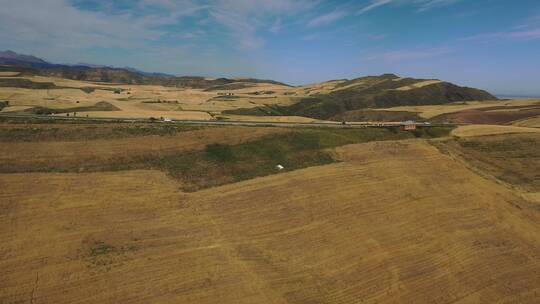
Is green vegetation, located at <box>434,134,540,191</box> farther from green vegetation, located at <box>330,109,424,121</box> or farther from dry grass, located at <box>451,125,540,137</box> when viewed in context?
green vegetation, located at <box>330,109,424,121</box>

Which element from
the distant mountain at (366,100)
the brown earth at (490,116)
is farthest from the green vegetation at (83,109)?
the brown earth at (490,116)

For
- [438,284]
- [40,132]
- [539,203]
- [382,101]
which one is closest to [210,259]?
[438,284]

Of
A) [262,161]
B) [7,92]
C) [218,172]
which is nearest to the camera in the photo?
[218,172]

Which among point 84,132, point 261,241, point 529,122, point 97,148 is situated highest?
point 529,122

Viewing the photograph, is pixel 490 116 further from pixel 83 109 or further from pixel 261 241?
pixel 83 109

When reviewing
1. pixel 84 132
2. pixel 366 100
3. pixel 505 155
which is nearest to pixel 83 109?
pixel 84 132

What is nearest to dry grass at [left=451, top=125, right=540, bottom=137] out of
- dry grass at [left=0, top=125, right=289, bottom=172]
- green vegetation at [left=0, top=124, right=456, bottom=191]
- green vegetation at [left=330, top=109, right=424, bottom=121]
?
green vegetation at [left=0, top=124, right=456, bottom=191]

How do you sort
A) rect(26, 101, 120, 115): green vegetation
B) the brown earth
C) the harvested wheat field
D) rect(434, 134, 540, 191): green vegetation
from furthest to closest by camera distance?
the brown earth
rect(26, 101, 120, 115): green vegetation
rect(434, 134, 540, 191): green vegetation
the harvested wheat field

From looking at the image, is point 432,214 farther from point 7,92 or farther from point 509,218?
point 7,92

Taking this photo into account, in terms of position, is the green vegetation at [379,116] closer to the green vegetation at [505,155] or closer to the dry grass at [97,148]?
the green vegetation at [505,155]
